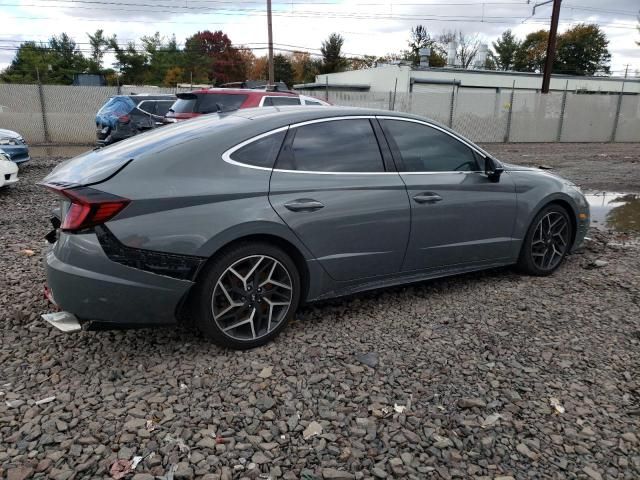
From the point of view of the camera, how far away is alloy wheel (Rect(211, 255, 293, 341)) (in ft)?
10.9

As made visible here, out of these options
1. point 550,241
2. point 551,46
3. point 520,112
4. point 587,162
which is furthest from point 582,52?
Answer: point 550,241

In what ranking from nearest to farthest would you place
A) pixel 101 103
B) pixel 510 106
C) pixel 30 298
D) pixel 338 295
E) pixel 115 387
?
pixel 115 387
pixel 338 295
pixel 30 298
pixel 101 103
pixel 510 106

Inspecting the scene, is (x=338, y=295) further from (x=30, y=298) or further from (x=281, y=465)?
(x=30, y=298)

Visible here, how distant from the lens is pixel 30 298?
4.21m

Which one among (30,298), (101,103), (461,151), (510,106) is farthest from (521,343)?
(510,106)

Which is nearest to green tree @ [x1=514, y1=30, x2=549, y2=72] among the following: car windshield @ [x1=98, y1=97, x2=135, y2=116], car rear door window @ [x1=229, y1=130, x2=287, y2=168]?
car windshield @ [x1=98, y1=97, x2=135, y2=116]

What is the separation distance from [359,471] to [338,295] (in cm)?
159

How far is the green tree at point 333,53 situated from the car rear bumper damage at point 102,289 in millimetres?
68266

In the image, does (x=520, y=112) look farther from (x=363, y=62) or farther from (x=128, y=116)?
(x=363, y=62)

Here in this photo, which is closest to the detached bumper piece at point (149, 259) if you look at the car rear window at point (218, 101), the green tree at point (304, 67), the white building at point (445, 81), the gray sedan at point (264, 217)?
the gray sedan at point (264, 217)

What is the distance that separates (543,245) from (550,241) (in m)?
0.11

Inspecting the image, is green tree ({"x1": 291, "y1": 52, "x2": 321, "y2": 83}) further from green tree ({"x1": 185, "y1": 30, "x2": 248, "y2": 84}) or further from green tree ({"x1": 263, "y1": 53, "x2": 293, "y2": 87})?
green tree ({"x1": 185, "y1": 30, "x2": 248, "y2": 84})

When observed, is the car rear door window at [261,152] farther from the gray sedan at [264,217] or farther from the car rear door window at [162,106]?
the car rear door window at [162,106]

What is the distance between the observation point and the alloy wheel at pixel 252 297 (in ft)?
10.9
